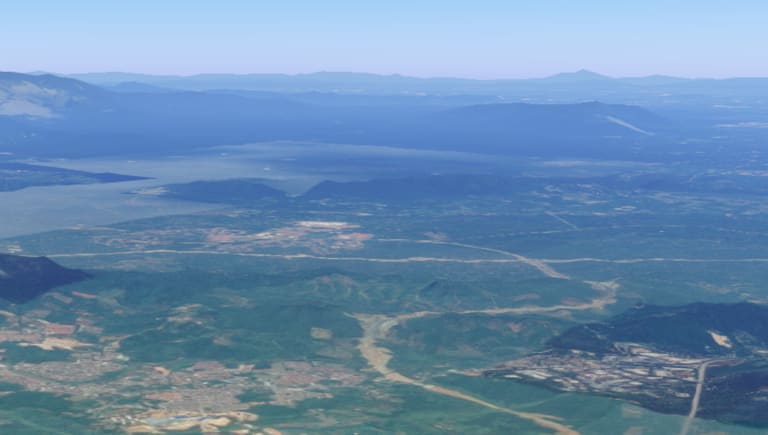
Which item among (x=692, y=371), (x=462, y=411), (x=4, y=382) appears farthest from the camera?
(x=692, y=371)

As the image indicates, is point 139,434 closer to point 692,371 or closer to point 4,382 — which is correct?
point 4,382

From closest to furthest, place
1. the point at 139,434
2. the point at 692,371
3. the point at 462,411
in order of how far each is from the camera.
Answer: the point at 139,434 < the point at 462,411 < the point at 692,371

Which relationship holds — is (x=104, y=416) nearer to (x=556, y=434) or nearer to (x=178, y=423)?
(x=178, y=423)

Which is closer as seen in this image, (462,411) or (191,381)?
(462,411)

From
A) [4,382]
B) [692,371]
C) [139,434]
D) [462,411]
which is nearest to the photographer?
[139,434]

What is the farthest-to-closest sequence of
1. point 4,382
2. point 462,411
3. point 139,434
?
1. point 4,382
2. point 462,411
3. point 139,434

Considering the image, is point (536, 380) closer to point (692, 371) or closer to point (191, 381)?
point (692, 371)

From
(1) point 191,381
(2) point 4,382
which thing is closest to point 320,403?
(1) point 191,381

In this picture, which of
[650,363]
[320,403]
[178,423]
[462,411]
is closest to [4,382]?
[178,423]
